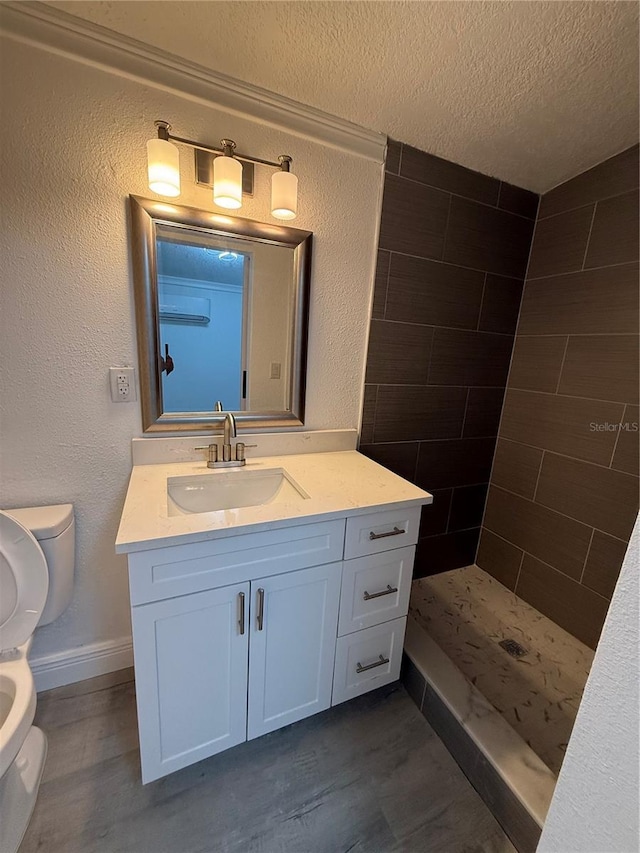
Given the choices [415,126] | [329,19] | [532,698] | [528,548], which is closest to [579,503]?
[528,548]

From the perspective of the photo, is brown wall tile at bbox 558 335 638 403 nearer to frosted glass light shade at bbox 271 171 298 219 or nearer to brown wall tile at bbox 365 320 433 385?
brown wall tile at bbox 365 320 433 385

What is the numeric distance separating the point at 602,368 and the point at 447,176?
1.08 m

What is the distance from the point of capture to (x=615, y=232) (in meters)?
1.49

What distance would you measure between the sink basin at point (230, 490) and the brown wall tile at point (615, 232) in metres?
1.63

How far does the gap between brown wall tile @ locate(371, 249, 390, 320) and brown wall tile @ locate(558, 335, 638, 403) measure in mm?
920

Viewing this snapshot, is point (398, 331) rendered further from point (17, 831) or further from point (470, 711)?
point (17, 831)

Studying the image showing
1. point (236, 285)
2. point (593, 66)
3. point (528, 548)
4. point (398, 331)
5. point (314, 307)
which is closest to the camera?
point (593, 66)

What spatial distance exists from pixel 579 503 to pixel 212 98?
2169 mm

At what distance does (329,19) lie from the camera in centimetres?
95

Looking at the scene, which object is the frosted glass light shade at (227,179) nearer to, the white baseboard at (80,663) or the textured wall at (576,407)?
the textured wall at (576,407)

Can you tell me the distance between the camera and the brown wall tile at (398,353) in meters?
1.60

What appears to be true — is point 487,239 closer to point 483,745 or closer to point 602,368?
Answer: point 602,368

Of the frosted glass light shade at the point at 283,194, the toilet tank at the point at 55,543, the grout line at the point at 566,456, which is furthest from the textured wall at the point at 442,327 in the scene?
the toilet tank at the point at 55,543

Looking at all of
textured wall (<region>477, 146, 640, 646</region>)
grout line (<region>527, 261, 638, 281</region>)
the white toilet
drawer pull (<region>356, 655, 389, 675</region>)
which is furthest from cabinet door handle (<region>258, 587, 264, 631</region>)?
grout line (<region>527, 261, 638, 281</region>)
